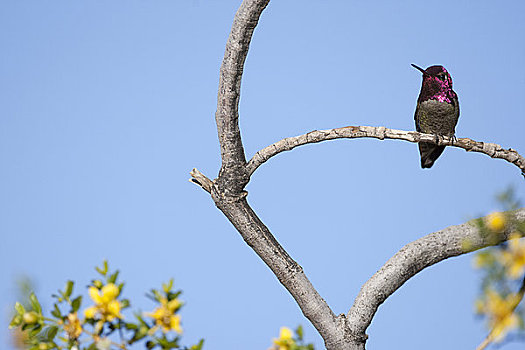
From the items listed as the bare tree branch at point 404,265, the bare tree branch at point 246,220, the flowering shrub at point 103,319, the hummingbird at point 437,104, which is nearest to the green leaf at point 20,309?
the flowering shrub at point 103,319

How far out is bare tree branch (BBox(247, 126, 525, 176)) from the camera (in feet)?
6.07

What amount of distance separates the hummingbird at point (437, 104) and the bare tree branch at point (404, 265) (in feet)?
1.14

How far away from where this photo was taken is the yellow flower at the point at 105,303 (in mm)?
881

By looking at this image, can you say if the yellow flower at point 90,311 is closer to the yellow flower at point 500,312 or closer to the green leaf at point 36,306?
the green leaf at point 36,306

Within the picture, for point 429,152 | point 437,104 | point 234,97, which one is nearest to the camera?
point 234,97

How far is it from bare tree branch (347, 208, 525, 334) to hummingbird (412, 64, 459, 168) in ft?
1.14

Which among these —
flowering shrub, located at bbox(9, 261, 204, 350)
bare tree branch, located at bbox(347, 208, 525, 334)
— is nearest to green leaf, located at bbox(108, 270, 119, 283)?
flowering shrub, located at bbox(9, 261, 204, 350)

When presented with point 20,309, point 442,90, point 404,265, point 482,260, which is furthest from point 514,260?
point 442,90

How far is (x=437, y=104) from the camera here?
6.50 feet

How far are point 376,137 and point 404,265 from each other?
42cm

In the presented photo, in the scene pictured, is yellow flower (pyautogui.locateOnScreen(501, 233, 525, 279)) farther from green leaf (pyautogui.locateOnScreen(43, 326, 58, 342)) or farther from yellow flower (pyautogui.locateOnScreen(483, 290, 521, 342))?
green leaf (pyautogui.locateOnScreen(43, 326, 58, 342))

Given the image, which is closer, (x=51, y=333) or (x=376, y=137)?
(x=51, y=333)

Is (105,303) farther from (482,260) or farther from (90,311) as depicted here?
(482,260)

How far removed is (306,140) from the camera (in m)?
1.86
